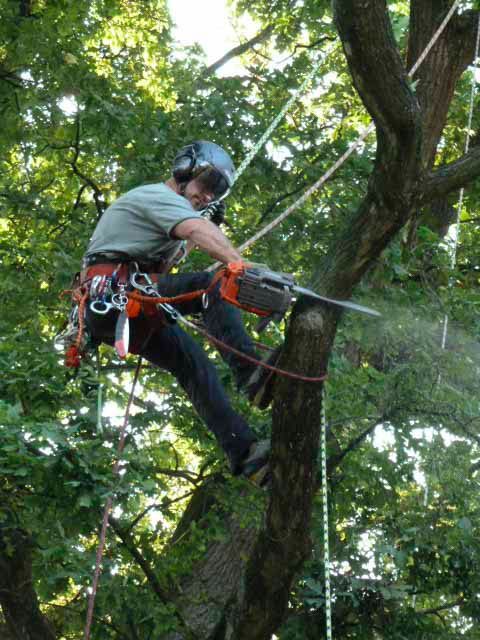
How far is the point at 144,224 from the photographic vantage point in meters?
4.50

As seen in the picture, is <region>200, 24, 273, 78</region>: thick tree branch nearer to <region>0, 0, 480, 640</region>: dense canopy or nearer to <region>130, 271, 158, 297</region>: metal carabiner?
<region>0, 0, 480, 640</region>: dense canopy

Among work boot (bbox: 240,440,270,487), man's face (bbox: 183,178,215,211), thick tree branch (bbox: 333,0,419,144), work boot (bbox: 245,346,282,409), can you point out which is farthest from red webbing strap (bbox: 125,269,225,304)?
thick tree branch (bbox: 333,0,419,144)

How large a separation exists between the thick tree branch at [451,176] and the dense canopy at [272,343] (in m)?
0.01

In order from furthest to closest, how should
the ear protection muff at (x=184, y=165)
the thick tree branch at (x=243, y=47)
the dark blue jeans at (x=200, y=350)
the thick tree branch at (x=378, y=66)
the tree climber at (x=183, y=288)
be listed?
the thick tree branch at (x=243, y=47) < the ear protection muff at (x=184, y=165) < the dark blue jeans at (x=200, y=350) < the tree climber at (x=183, y=288) < the thick tree branch at (x=378, y=66)

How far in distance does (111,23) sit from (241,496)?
4808mm

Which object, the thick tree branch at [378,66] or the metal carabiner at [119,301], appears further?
the metal carabiner at [119,301]

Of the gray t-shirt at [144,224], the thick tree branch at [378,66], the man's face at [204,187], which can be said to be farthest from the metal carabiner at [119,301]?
the thick tree branch at [378,66]

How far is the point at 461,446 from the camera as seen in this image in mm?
5250

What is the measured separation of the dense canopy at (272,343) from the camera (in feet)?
14.1

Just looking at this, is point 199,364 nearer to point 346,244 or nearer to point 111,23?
point 346,244

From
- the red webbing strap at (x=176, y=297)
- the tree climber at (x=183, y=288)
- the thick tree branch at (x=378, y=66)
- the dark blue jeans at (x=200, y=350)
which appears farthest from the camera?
the dark blue jeans at (x=200, y=350)

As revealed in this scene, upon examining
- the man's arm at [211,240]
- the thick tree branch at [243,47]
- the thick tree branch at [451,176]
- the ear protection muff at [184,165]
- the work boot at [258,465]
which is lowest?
the work boot at [258,465]

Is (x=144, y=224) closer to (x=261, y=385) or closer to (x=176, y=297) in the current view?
(x=176, y=297)

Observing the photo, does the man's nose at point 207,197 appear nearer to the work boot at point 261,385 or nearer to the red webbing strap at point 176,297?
the red webbing strap at point 176,297
